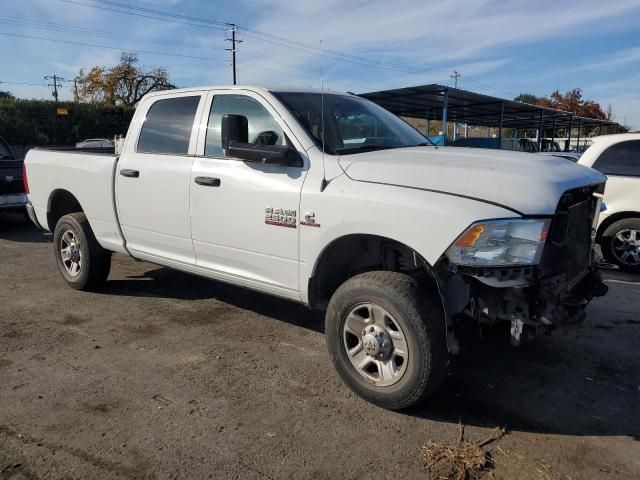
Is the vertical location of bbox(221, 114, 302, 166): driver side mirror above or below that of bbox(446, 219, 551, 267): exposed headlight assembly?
above

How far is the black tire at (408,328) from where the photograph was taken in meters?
3.08

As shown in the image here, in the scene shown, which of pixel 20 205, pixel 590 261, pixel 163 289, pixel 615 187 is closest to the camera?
pixel 590 261

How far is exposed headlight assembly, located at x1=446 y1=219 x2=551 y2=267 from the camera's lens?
9.44ft

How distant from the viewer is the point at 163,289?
597cm

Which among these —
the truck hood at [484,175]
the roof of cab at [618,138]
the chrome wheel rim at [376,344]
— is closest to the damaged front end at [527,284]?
the truck hood at [484,175]

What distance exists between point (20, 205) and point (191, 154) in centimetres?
728

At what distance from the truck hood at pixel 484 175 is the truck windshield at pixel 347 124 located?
11.3 inches

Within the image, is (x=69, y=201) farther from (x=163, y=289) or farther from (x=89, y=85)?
(x=89, y=85)

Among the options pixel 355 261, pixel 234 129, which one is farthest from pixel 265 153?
pixel 355 261

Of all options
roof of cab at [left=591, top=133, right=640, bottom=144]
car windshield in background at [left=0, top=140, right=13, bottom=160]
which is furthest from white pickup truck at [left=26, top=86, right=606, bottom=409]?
car windshield in background at [left=0, top=140, right=13, bottom=160]

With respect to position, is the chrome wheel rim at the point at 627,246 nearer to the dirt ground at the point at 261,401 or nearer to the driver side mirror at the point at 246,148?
the dirt ground at the point at 261,401

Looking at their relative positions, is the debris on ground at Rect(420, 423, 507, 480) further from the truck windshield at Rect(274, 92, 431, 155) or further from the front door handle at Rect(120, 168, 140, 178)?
the front door handle at Rect(120, 168, 140, 178)

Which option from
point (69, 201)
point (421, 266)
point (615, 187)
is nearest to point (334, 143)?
point (421, 266)

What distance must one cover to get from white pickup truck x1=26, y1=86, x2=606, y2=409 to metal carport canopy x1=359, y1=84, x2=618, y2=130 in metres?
16.2
